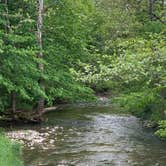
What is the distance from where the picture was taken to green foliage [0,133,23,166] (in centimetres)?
1352

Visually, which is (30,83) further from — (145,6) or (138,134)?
(145,6)

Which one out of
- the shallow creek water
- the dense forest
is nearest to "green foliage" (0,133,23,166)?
the shallow creek water

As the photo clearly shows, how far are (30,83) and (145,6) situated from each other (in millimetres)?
28142

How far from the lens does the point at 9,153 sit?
14.1 m

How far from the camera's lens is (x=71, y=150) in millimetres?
18078

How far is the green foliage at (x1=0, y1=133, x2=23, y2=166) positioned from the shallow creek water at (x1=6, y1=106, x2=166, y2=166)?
1167 mm

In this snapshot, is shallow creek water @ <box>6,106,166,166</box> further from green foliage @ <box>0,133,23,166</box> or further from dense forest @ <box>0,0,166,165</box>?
green foliage @ <box>0,133,23,166</box>

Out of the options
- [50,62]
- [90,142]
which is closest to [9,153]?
[90,142]

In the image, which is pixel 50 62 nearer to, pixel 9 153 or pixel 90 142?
pixel 90 142

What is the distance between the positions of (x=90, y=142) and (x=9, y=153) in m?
6.17

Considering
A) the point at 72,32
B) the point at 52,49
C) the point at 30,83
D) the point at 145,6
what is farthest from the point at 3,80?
the point at 145,6

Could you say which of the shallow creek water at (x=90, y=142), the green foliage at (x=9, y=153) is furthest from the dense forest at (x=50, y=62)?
Result: the green foliage at (x=9, y=153)

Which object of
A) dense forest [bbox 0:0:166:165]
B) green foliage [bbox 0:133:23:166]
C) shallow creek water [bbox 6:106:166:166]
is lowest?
shallow creek water [bbox 6:106:166:166]

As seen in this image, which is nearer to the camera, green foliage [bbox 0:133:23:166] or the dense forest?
green foliage [bbox 0:133:23:166]
